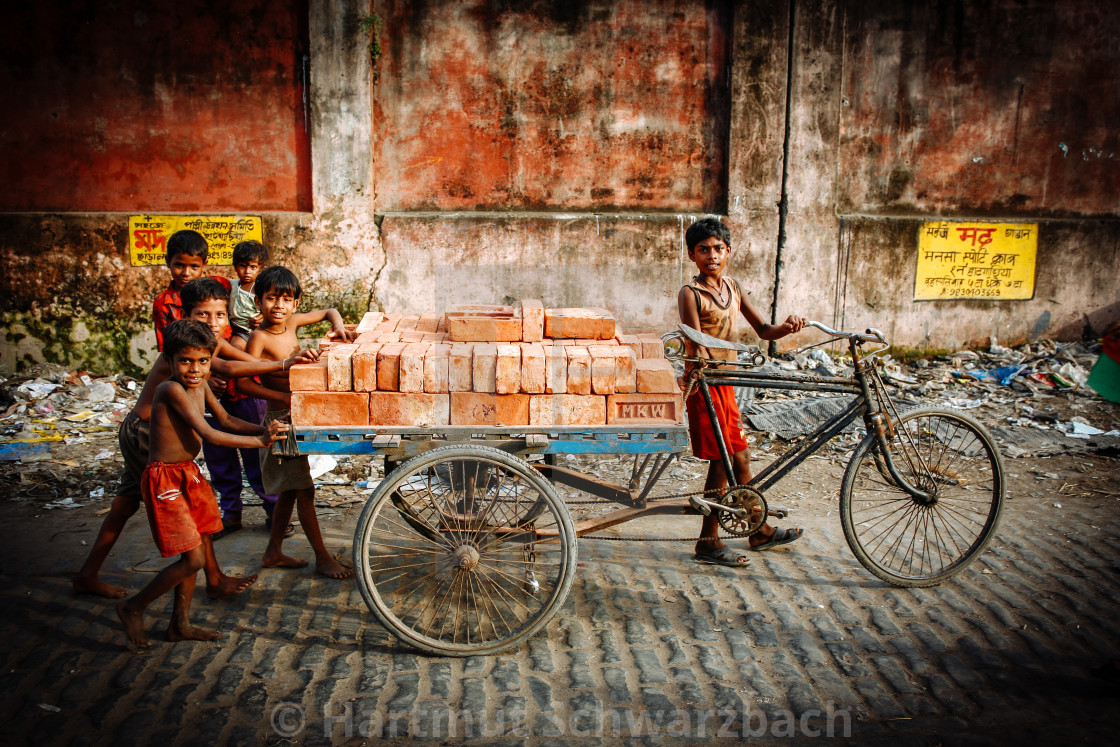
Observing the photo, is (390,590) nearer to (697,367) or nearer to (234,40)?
(697,367)

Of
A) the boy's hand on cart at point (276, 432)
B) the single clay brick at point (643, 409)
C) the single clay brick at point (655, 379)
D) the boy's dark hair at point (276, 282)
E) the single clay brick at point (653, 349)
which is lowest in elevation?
the boy's hand on cart at point (276, 432)

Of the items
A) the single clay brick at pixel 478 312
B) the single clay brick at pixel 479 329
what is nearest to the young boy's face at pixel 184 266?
the single clay brick at pixel 478 312

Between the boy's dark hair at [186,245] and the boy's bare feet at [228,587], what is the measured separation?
1.59 metres

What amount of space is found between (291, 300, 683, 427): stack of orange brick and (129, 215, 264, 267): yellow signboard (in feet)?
15.6

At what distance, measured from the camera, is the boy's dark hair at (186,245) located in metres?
3.52

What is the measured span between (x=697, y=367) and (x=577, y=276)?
4043mm

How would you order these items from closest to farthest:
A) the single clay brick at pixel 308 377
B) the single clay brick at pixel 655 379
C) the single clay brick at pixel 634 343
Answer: the single clay brick at pixel 308 377, the single clay brick at pixel 655 379, the single clay brick at pixel 634 343

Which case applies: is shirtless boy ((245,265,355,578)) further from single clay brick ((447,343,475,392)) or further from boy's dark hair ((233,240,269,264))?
single clay brick ((447,343,475,392))

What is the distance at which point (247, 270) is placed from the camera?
152 inches

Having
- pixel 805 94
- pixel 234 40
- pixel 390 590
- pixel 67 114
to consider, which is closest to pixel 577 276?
pixel 805 94

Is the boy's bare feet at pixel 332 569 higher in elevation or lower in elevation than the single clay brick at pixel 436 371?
lower

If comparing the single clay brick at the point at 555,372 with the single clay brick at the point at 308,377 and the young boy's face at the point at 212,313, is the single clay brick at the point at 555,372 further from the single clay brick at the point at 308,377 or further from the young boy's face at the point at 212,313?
the young boy's face at the point at 212,313

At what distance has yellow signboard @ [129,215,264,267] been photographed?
6754 mm

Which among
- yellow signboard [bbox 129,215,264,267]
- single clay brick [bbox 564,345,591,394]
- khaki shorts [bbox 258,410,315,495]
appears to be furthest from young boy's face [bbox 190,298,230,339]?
yellow signboard [bbox 129,215,264,267]
